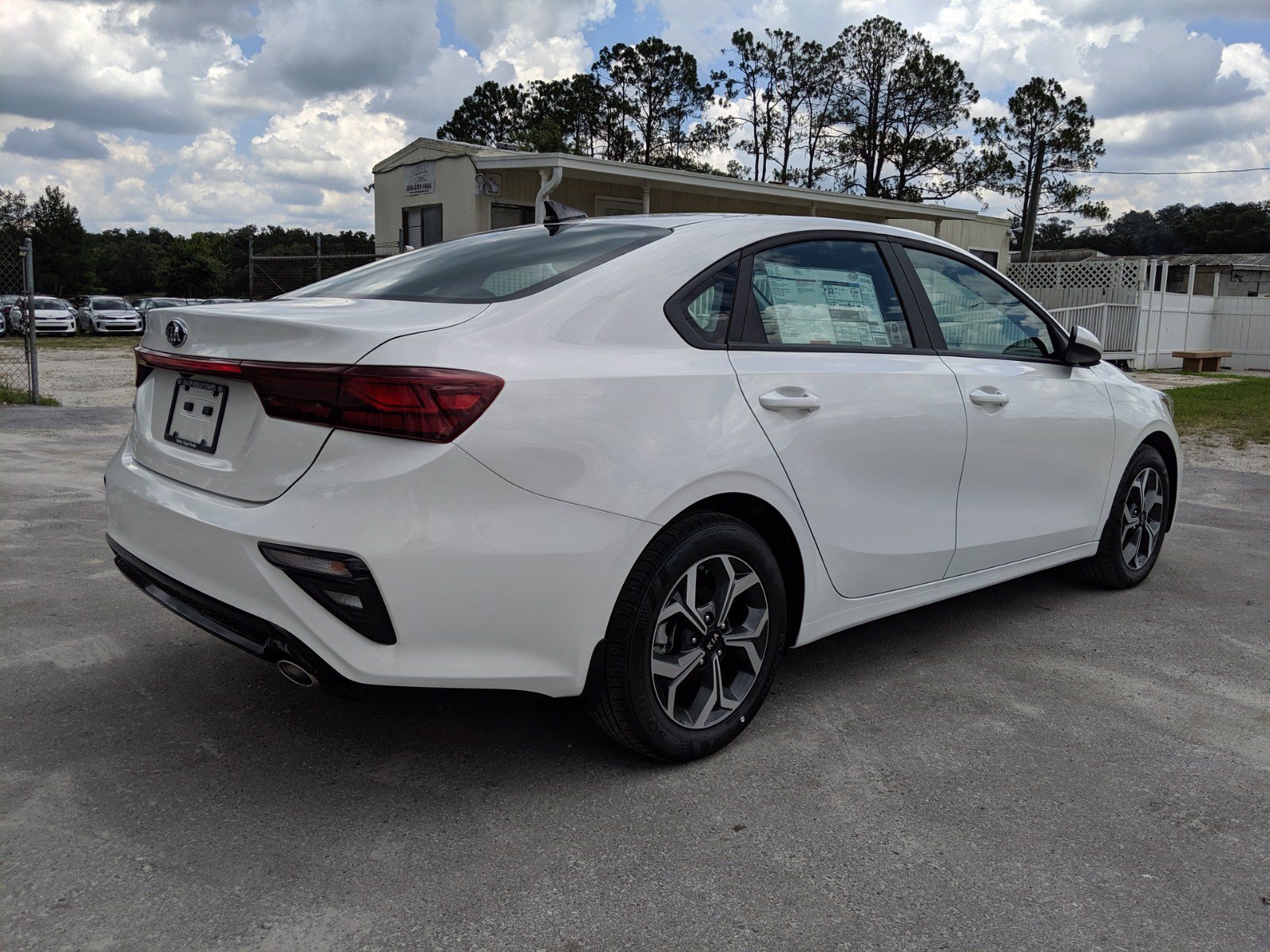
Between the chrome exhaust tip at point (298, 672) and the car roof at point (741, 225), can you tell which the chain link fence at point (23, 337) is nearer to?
the car roof at point (741, 225)

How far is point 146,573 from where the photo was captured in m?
2.77

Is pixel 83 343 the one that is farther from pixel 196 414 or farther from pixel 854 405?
pixel 854 405

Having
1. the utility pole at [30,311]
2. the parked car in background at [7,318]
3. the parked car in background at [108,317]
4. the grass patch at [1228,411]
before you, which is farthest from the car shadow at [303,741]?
the parked car in background at [108,317]

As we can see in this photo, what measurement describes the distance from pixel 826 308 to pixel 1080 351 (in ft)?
4.49

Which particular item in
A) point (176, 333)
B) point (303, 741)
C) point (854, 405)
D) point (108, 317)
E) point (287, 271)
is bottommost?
point (303, 741)

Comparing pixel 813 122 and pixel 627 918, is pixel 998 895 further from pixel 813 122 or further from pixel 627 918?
pixel 813 122

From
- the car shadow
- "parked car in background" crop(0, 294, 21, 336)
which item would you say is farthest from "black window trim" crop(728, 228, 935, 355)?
"parked car in background" crop(0, 294, 21, 336)

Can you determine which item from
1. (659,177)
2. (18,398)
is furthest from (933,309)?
(659,177)

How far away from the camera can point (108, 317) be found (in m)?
34.6

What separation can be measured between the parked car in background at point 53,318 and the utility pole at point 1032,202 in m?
35.3

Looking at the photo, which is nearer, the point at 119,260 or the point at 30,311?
the point at 30,311

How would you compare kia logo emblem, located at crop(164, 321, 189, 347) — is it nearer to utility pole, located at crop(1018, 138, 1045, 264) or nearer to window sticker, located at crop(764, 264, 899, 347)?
window sticker, located at crop(764, 264, 899, 347)

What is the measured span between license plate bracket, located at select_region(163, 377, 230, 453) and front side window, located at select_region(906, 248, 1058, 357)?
92.7 inches

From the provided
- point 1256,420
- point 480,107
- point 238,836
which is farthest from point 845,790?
point 480,107
